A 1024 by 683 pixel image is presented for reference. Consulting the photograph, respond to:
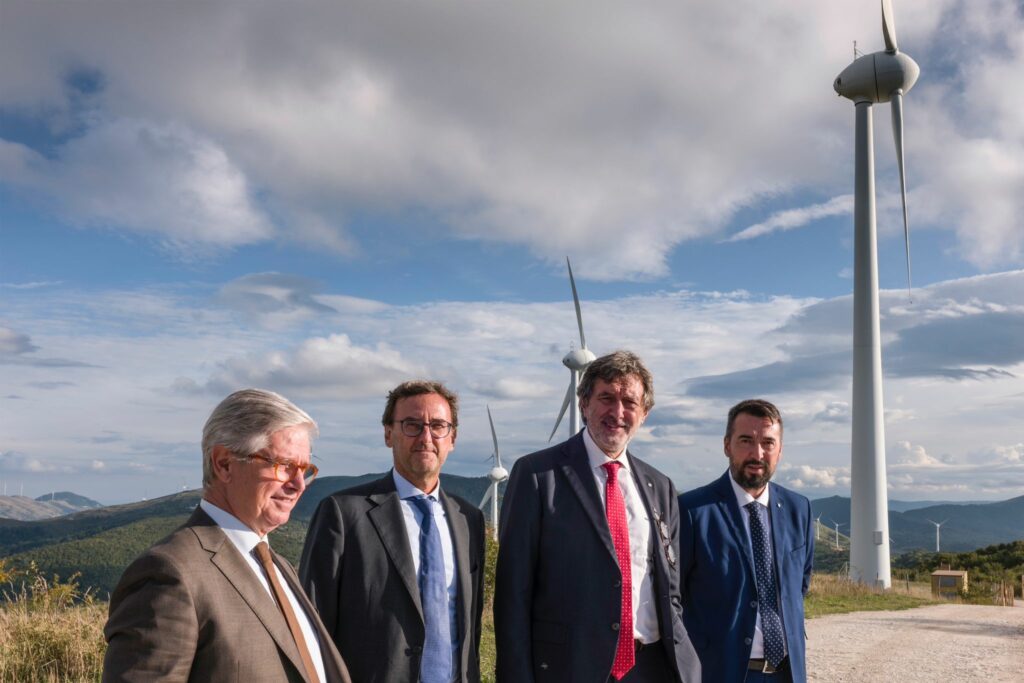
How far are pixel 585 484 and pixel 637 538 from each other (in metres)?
0.43

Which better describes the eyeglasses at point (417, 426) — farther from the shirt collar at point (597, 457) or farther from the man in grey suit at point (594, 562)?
the shirt collar at point (597, 457)

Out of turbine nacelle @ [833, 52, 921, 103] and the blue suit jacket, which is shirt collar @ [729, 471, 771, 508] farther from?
turbine nacelle @ [833, 52, 921, 103]

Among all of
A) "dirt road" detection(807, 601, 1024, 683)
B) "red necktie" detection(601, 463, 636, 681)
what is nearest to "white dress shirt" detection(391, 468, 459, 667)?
"red necktie" detection(601, 463, 636, 681)

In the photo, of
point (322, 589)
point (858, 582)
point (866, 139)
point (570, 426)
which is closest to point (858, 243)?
point (866, 139)

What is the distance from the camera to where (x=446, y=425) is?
4.68 metres

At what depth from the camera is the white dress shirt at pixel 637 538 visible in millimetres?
4641

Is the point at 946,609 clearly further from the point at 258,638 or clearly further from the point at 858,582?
the point at 258,638

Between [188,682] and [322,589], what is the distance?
174 centimetres

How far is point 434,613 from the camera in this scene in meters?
4.30

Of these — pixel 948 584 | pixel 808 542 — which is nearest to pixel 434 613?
pixel 808 542

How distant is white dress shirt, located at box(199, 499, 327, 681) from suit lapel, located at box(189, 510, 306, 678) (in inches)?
1.5

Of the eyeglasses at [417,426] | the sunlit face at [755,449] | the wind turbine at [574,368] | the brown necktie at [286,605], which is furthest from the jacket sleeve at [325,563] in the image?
the wind turbine at [574,368]

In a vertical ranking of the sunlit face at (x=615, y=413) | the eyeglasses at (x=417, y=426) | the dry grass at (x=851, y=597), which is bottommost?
the dry grass at (x=851, y=597)

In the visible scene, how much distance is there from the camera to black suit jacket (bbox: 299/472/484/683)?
415 cm
